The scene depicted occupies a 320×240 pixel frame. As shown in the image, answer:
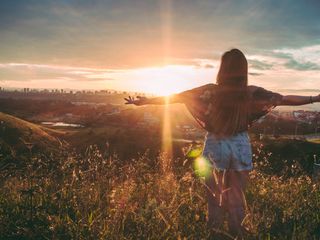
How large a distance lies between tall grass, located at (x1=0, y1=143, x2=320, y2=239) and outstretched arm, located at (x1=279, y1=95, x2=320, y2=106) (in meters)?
1.46

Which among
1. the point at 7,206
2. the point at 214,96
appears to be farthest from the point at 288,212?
the point at 7,206

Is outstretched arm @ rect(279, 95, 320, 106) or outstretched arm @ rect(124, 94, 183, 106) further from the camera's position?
outstretched arm @ rect(124, 94, 183, 106)

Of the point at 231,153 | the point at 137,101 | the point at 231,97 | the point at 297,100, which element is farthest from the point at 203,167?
the point at 297,100

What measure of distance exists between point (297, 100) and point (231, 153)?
130 centimetres

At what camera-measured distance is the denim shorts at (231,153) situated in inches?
202

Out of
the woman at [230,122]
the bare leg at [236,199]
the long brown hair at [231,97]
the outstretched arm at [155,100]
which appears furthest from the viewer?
the outstretched arm at [155,100]

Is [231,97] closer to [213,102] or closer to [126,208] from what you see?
[213,102]

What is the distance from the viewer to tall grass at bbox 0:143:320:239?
14.6 feet

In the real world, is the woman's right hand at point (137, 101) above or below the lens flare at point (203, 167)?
above

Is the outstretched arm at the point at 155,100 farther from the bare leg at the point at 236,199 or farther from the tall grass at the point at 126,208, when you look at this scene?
the bare leg at the point at 236,199

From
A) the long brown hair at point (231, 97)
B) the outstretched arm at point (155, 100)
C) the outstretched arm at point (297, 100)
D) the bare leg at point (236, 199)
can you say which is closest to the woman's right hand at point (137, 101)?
the outstretched arm at point (155, 100)

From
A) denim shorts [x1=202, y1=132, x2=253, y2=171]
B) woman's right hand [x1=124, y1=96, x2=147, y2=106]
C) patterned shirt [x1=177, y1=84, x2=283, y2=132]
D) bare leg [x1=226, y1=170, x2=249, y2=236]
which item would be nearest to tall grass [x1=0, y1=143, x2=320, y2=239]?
bare leg [x1=226, y1=170, x2=249, y2=236]

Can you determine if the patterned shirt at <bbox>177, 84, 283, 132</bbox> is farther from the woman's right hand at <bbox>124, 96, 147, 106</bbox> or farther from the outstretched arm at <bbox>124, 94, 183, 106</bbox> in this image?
the woman's right hand at <bbox>124, 96, 147, 106</bbox>

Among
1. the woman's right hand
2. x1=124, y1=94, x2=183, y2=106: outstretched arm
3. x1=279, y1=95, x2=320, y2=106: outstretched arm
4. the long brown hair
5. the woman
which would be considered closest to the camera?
the woman
